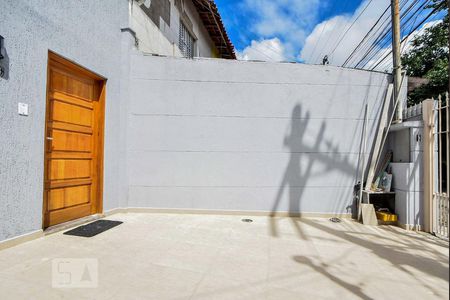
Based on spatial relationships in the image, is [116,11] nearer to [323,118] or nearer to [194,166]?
[194,166]

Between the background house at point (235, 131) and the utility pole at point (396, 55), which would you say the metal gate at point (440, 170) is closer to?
the utility pole at point (396, 55)

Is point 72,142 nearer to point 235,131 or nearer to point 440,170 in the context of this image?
point 235,131

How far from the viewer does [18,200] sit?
10.3ft

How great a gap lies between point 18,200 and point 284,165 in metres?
4.07

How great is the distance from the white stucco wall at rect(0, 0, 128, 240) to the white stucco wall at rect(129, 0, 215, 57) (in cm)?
124

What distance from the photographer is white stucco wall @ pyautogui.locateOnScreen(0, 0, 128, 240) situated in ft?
Answer: 9.86

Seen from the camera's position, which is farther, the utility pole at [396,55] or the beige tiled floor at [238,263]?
the utility pole at [396,55]

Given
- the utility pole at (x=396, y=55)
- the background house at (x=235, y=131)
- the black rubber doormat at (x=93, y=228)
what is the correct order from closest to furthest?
the black rubber doormat at (x=93, y=228)
the utility pole at (x=396, y=55)
the background house at (x=235, y=131)

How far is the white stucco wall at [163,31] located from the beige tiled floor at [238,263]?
12.7 feet

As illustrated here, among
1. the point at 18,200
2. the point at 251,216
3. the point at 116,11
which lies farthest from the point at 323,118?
the point at 18,200

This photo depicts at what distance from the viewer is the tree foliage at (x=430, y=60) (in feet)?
25.6

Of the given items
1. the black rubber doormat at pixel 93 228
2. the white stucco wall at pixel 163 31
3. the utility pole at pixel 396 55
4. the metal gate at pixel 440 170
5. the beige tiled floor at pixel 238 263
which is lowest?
the beige tiled floor at pixel 238 263

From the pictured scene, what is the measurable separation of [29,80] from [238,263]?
329cm

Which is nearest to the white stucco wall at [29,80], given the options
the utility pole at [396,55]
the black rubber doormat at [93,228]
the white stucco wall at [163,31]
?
the black rubber doormat at [93,228]
